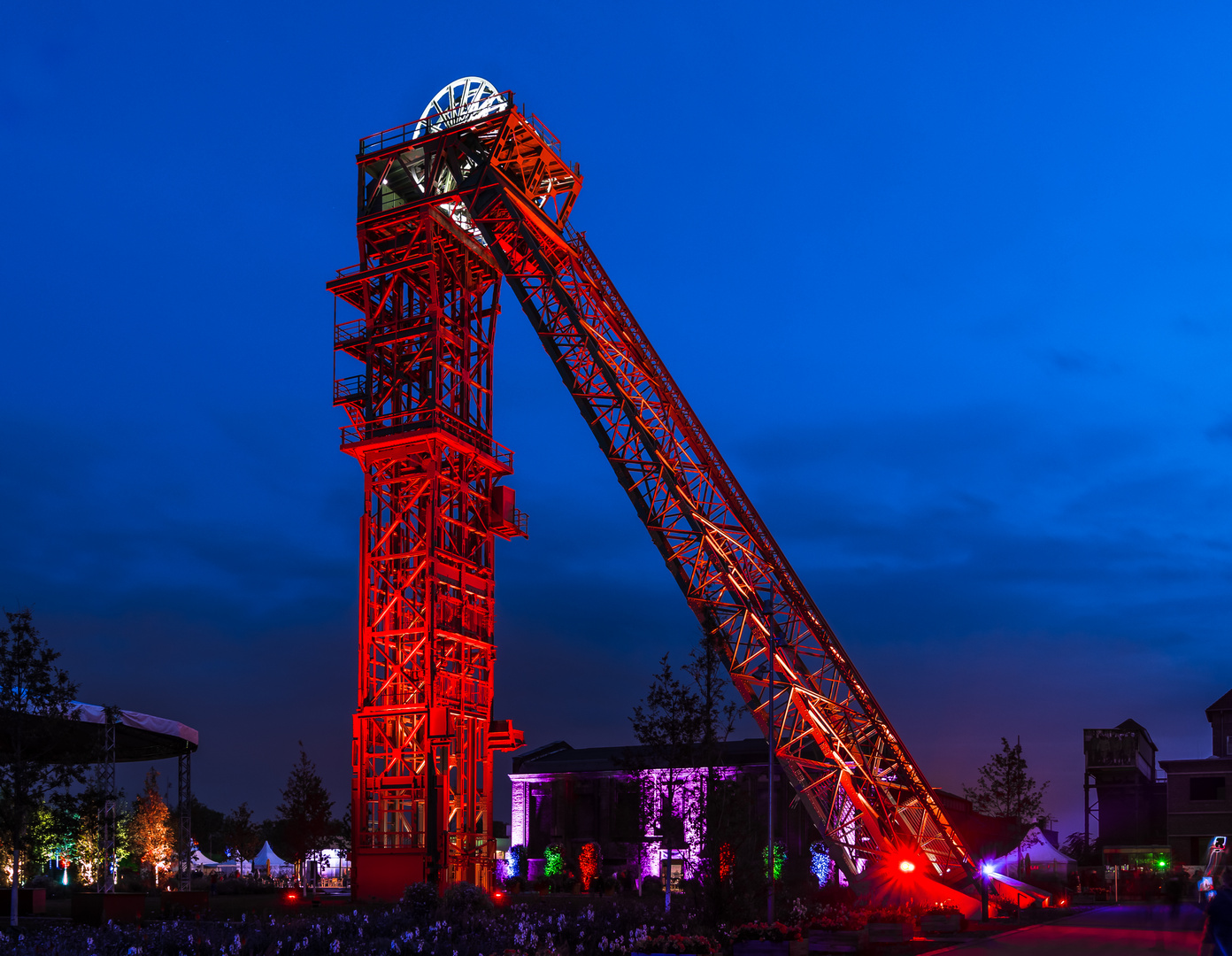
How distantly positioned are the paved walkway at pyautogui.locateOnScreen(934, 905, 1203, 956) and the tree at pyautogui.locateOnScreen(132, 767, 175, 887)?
61.0m

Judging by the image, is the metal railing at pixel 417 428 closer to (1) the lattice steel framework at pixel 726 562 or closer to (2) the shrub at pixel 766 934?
(1) the lattice steel framework at pixel 726 562

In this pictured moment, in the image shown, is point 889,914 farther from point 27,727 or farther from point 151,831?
point 151,831

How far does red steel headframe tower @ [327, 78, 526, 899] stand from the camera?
4778 centimetres

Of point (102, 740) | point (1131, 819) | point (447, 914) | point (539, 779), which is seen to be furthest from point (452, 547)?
point (1131, 819)

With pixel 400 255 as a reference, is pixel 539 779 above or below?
below

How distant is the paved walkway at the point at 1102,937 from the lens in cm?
2927

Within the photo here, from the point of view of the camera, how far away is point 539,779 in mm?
86500

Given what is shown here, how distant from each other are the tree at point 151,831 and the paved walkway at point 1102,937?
61.0 meters

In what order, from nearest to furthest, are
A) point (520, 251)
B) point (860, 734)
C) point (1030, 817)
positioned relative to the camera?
point (860, 734), point (520, 251), point (1030, 817)

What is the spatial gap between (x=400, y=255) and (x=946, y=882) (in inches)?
1297

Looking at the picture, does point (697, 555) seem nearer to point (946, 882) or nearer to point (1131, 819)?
point (946, 882)

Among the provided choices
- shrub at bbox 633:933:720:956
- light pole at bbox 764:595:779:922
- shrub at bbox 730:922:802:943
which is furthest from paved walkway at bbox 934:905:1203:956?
shrub at bbox 633:933:720:956

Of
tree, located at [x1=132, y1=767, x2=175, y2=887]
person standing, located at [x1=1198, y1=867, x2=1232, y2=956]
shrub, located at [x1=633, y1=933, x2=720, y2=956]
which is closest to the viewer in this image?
person standing, located at [x1=1198, y1=867, x2=1232, y2=956]

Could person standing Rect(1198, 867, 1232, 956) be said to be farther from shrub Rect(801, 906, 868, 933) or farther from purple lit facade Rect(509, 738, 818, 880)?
purple lit facade Rect(509, 738, 818, 880)
